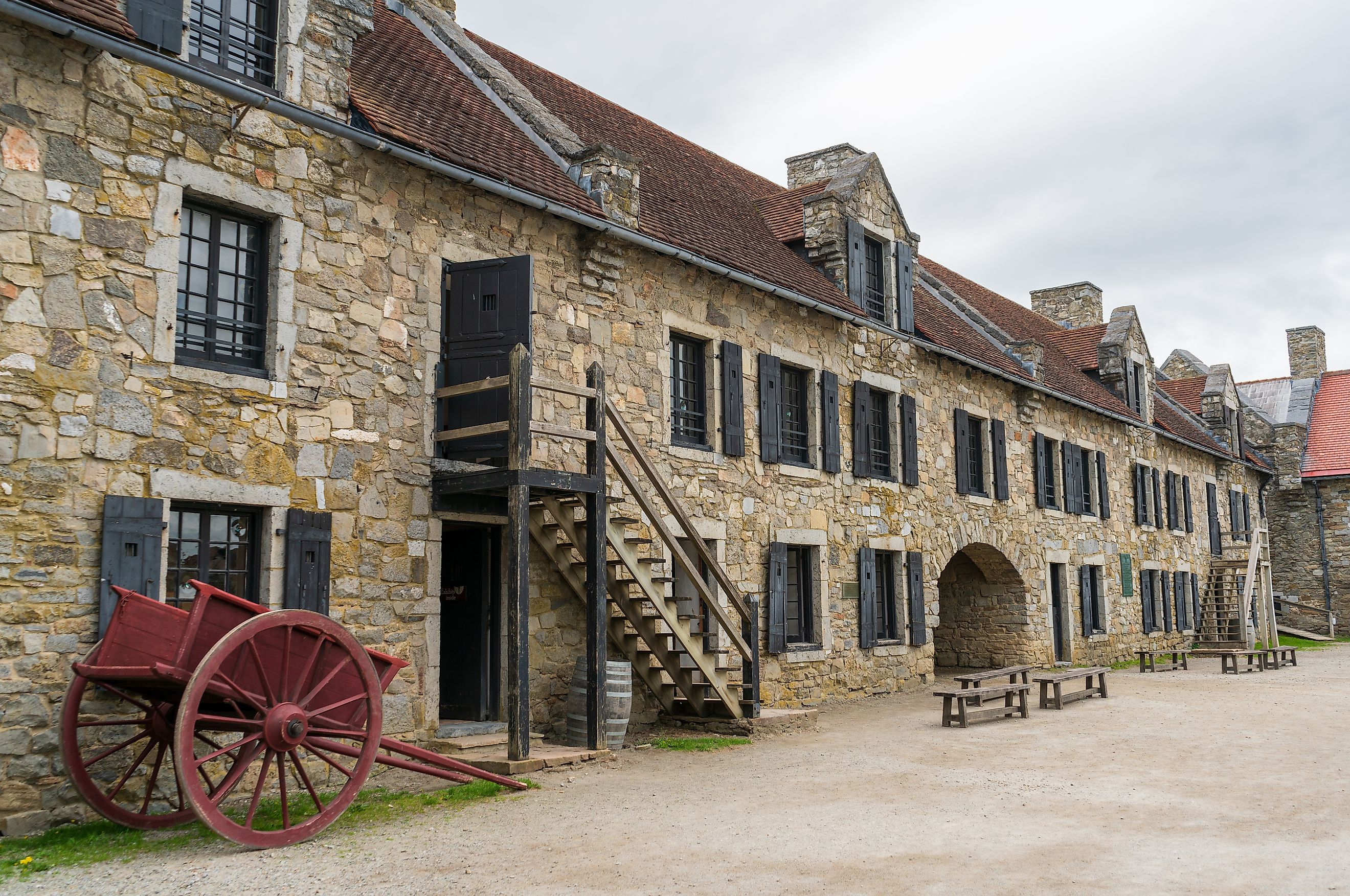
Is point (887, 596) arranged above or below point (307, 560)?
below

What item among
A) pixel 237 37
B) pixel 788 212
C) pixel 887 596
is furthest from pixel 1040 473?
pixel 237 37

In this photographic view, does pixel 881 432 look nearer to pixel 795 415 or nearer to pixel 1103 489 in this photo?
pixel 795 415

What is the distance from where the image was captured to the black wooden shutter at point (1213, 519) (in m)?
27.5

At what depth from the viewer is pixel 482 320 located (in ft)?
30.4

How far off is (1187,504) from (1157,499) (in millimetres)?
2285

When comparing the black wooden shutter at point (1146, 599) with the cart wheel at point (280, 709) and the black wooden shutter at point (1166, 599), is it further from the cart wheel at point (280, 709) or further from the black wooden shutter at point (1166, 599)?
the cart wheel at point (280, 709)

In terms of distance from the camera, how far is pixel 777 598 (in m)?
12.9

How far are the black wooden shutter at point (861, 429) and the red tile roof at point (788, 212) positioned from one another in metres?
2.39

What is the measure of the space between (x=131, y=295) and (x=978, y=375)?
45.2 feet

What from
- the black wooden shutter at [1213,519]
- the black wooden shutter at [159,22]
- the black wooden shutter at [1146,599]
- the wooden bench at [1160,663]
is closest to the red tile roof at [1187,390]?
the black wooden shutter at [1213,519]

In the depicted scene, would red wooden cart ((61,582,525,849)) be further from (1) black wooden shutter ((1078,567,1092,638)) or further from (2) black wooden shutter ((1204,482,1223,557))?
(2) black wooden shutter ((1204,482,1223,557))

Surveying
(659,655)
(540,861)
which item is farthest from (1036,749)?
(540,861)

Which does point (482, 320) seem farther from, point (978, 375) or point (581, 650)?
point (978, 375)

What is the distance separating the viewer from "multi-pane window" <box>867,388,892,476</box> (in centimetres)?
1545
